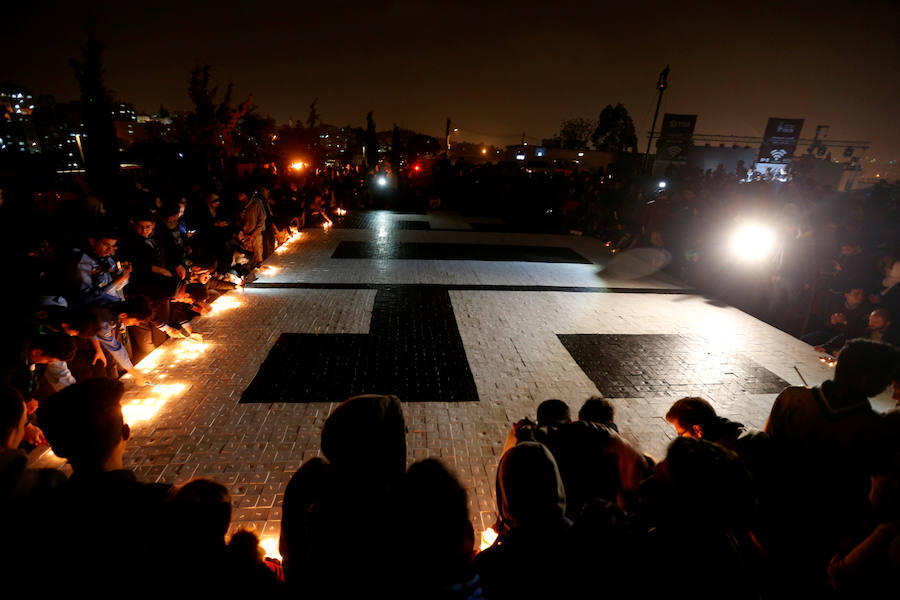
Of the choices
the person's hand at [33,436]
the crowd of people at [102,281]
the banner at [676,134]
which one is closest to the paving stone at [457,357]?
the crowd of people at [102,281]

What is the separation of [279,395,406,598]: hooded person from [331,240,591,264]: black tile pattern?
1005 centimetres

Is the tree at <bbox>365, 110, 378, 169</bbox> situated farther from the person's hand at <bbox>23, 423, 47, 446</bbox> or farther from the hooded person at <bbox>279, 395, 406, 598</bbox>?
the hooded person at <bbox>279, 395, 406, 598</bbox>

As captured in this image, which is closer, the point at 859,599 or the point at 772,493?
the point at 859,599

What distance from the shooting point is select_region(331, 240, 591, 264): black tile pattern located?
1201 cm

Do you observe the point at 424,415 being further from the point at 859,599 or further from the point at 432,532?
the point at 859,599

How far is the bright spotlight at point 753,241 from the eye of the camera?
8680mm

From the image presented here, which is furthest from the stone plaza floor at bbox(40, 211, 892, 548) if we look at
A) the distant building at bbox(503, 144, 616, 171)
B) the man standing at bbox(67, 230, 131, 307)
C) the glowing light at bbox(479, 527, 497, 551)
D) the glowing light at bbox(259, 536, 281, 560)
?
the distant building at bbox(503, 144, 616, 171)

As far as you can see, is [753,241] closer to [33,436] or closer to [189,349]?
[189,349]

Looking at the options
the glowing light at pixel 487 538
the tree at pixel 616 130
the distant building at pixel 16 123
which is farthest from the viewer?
the tree at pixel 616 130

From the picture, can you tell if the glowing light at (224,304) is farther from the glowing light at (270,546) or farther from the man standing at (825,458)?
the man standing at (825,458)

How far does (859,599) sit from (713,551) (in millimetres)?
1296

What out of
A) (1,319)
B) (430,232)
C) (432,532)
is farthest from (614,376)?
(430,232)

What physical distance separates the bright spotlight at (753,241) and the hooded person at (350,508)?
10.0 metres

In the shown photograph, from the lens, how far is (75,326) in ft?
13.1
